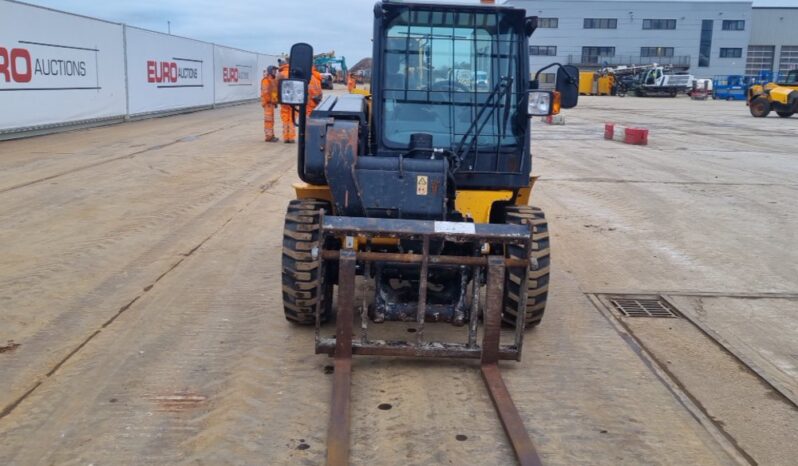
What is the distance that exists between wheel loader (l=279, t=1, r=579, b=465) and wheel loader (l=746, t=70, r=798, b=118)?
103ft

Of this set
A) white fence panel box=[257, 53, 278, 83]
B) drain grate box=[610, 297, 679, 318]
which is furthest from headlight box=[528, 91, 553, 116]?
white fence panel box=[257, 53, 278, 83]

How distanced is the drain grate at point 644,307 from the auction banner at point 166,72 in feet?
63.0

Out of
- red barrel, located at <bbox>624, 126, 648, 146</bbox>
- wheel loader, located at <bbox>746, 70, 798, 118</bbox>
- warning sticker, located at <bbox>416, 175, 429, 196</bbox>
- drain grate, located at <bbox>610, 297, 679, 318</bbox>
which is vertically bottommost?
drain grate, located at <bbox>610, 297, 679, 318</bbox>

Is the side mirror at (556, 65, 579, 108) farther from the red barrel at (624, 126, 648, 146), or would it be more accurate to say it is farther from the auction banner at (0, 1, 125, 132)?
the red barrel at (624, 126, 648, 146)

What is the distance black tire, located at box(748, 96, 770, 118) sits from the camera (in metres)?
33.2

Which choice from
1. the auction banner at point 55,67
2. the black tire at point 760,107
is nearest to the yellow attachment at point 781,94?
the black tire at point 760,107

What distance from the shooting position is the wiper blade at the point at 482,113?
550 cm

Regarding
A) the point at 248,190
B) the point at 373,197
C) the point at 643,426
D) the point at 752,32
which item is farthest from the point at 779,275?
the point at 752,32

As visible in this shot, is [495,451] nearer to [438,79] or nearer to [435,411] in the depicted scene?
[435,411]

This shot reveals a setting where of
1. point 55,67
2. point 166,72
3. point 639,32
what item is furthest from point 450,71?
point 639,32

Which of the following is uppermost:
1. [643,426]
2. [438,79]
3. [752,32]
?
[752,32]

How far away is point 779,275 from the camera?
7531mm

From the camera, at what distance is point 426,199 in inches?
189

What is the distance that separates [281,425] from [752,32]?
88.3 meters
